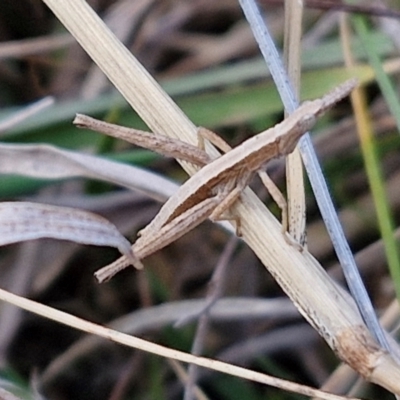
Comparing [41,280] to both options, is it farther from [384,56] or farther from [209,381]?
[384,56]

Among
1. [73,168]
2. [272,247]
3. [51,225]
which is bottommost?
[272,247]

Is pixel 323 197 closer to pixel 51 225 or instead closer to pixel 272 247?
pixel 272 247

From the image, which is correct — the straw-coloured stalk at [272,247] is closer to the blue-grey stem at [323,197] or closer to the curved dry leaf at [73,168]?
the blue-grey stem at [323,197]

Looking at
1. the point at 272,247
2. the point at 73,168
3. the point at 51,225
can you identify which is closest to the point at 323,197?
the point at 272,247

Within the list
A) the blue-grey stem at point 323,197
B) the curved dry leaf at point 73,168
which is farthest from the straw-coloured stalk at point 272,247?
the curved dry leaf at point 73,168

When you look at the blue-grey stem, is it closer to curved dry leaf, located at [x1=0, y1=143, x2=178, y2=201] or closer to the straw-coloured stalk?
the straw-coloured stalk

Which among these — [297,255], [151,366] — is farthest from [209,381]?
[297,255]

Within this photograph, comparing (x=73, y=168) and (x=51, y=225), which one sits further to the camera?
(x=73, y=168)
